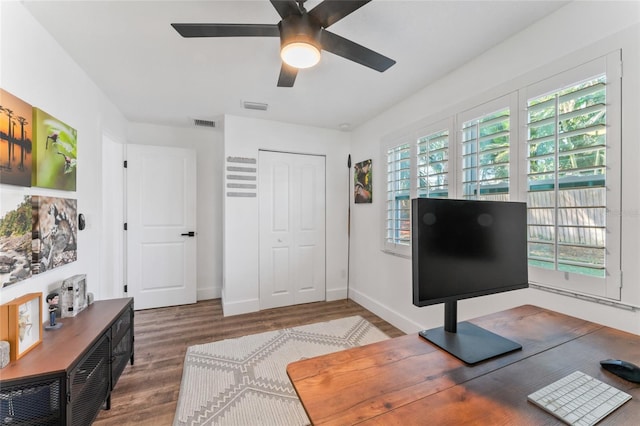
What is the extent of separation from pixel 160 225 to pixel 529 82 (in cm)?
399

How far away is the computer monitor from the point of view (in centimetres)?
94

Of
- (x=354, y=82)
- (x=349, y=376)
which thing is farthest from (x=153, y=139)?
(x=349, y=376)

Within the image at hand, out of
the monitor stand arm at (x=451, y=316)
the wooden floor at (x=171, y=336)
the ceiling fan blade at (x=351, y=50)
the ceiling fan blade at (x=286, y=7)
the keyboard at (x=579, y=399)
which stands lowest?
the wooden floor at (x=171, y=336)

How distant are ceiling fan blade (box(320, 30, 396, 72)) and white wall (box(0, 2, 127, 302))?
1.69 metres

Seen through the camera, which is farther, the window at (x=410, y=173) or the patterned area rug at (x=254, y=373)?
the window at (x=410, y=173)

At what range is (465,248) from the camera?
104cm

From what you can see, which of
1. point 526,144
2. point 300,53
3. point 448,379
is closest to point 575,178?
point 526,144

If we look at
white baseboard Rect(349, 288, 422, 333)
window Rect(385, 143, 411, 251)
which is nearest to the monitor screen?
window Rect(385, 143, 411, 251)

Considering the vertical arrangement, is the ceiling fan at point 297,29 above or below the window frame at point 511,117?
above

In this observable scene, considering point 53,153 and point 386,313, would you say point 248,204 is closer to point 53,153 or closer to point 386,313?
point 53,153

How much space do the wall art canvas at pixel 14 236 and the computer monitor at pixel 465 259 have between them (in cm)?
200

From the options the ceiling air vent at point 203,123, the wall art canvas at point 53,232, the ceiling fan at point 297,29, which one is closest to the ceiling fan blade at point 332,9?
the ceiling fan at point 297,29

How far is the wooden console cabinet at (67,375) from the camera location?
3.71ft

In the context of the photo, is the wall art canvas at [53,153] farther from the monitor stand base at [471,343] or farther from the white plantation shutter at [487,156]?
the white plantation shutter at [487,156]
